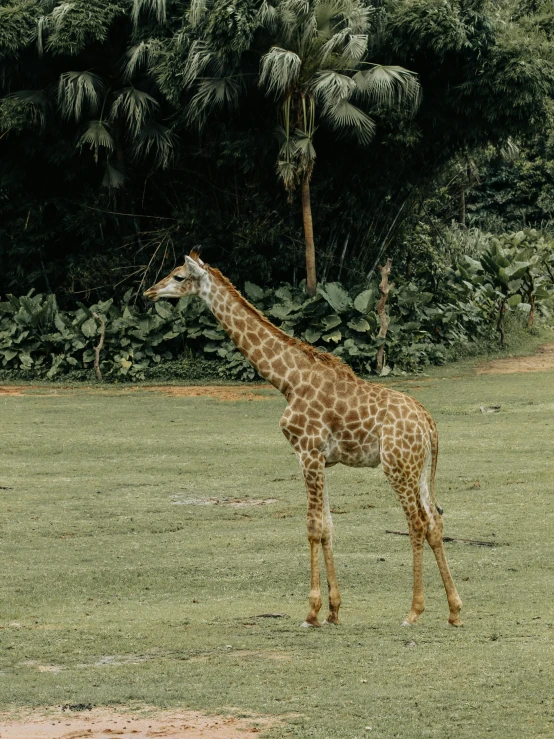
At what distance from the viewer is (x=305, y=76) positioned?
2297cm

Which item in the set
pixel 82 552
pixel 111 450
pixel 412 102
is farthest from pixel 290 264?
pixel 82 552

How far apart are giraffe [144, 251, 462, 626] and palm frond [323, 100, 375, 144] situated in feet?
46.4

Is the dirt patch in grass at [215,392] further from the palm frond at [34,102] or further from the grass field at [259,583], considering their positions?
the palm frond at [34,102]

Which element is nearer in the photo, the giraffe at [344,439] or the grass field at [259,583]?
the grass field at [259,583]

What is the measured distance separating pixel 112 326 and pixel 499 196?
2108 centimetres

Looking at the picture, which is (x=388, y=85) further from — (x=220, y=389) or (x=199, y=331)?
(x=220, y=389)

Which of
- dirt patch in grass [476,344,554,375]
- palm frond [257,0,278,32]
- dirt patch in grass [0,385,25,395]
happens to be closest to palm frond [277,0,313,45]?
palm frond [257,0,278,32]

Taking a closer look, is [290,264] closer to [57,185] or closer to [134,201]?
[134,201]

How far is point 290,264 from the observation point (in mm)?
25734

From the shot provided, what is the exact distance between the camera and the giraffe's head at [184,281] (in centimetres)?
949

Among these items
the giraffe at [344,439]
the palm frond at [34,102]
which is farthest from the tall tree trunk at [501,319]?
the giraffe at [344,439]

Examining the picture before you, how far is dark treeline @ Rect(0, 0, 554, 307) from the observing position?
75.0 feet

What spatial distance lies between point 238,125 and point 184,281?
15874 millimetres

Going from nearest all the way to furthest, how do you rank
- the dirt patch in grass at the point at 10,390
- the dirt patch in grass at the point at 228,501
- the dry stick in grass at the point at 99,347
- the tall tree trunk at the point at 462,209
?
the dirt patch in grass at the point at 228,501 → the dirt patch in grass at the point at 10,390 → the dry stick in grass at the point at 99,347 → the tall tree trunk at the point at 462,209
